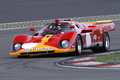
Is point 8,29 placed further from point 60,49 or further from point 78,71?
point 78,71

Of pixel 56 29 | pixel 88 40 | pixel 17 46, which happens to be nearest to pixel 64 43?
pixel 56 29

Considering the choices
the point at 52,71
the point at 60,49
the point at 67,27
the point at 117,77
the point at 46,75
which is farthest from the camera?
the point at 67,27

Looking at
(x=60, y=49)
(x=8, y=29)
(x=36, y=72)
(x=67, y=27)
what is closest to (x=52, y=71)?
(x=36, y=72)

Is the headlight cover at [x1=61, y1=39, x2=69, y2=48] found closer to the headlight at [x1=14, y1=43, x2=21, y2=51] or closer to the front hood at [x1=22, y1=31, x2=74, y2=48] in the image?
the front hood at [x1=22, y1=31, x2=74, y2=48]

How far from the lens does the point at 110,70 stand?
816cm

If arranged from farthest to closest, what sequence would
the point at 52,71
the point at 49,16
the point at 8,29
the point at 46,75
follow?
the point at 49,16 → the point at 8,29 → the point at 52,71 → the point at 46,75

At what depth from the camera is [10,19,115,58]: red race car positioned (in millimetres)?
12049

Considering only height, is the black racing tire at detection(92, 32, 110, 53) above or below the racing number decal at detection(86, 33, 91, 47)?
below

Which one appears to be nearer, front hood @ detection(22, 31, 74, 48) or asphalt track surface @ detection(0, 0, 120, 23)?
front hood @ detection(22, 31, 74, 48)

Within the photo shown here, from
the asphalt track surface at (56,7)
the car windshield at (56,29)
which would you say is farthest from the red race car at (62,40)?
the asphalt track surface at (56,7)

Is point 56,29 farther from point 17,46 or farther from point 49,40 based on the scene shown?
point 17,46

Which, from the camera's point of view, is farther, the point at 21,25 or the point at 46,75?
the point at 21,25

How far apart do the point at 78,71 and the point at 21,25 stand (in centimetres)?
2116

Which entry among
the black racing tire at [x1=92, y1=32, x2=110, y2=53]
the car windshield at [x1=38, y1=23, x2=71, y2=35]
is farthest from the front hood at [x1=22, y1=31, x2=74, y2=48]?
the black racing tire at [x1=92, y1=32, x2=110, y2=53]
